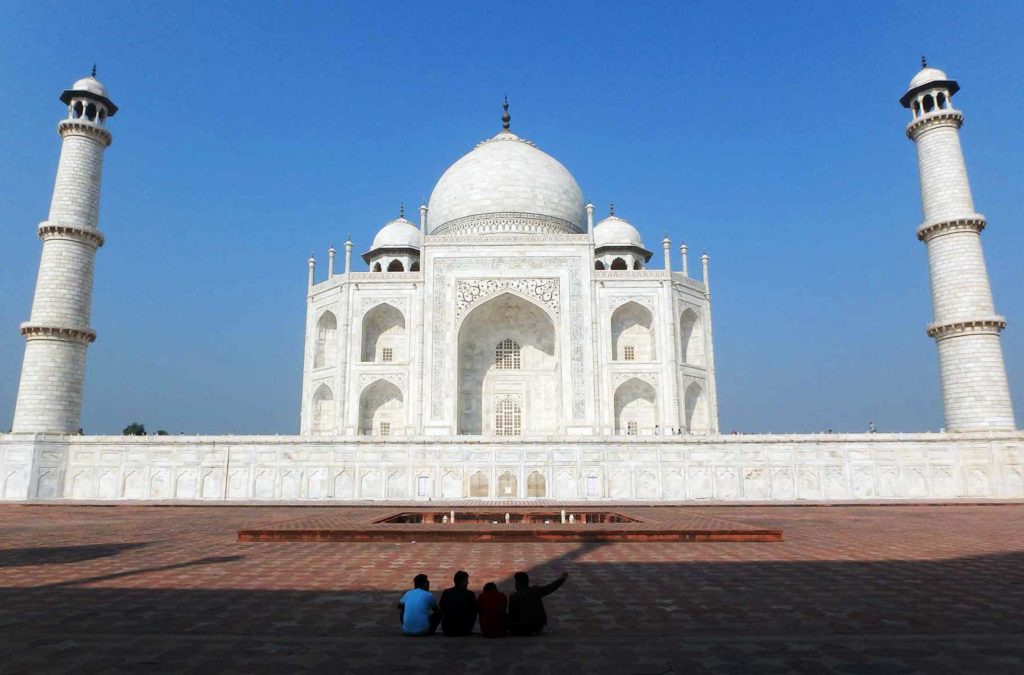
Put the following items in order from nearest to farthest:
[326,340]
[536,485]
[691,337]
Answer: [536,485], [691,337], [326,340]

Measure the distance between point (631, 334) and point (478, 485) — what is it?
388 inches

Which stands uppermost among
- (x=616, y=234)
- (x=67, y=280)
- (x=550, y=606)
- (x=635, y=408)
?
(x=616, y=234)

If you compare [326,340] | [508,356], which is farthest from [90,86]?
[508,356]

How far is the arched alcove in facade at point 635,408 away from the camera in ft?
74.7

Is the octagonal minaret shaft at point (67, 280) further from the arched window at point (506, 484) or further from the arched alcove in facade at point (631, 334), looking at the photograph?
the arched alcove in facade at point (631, 334)

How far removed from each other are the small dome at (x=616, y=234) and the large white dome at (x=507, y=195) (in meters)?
0.83

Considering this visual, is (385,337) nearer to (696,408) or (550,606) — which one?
(696,408)

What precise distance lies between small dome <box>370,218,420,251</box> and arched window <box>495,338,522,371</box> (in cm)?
688

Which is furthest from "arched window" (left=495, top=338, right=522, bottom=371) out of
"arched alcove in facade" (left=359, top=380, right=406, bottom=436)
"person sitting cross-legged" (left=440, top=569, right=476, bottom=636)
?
"person sitting cross-legged" (left=440, top=569, right=476, bottom=636)

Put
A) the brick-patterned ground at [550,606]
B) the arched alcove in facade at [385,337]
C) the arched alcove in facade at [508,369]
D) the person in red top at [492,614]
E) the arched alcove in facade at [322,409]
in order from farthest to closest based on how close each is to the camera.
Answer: the arched alcove in facade at [385,337], the arched alcove in facade at [322,409], the arched alcove in facade at [508,369], the person in red top at [492,614], the brick-patterned ground at [550,606]

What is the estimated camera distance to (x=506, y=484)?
1606cm

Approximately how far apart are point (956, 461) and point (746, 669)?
A: 16.5 metres

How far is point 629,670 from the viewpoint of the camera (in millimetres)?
2918

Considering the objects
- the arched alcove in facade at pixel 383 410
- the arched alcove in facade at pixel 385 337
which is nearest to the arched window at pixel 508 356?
the arched alcove in facade at pixel 385 337
